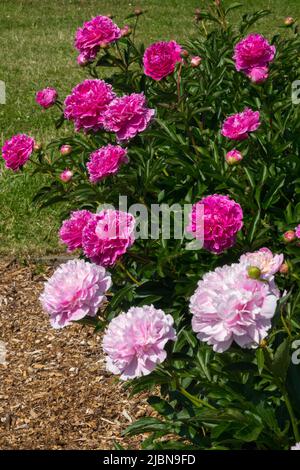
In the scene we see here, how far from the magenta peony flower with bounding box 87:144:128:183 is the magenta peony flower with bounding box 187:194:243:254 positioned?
547 millimetres

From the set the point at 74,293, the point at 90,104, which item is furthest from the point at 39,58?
the point at 74,293

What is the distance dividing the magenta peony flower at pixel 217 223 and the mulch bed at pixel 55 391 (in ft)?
4.32

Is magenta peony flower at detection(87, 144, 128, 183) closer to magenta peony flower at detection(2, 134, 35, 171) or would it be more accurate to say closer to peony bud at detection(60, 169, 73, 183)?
peony bud at detection(60, 169, 73, 183)

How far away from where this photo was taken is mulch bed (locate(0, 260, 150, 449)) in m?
3.37

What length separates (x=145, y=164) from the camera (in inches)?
113

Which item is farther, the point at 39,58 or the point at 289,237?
the point at 39,58

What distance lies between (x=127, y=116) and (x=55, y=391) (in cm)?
144

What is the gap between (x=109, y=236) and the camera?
7.20ft

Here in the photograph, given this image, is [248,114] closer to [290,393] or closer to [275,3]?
[290,393]

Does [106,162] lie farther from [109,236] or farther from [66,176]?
[109,236]

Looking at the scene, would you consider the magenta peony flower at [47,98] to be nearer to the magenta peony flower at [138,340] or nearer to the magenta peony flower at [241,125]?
the magenta peony flower at [241,125]

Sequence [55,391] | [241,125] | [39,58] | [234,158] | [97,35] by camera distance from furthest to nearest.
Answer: [39,58] < [55,391] < [97,35] < [241,125] < [234,158]

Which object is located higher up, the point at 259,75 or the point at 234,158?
the point at 259,75

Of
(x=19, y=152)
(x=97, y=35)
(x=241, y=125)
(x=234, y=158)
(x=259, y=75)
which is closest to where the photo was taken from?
(x=234, y=158)
